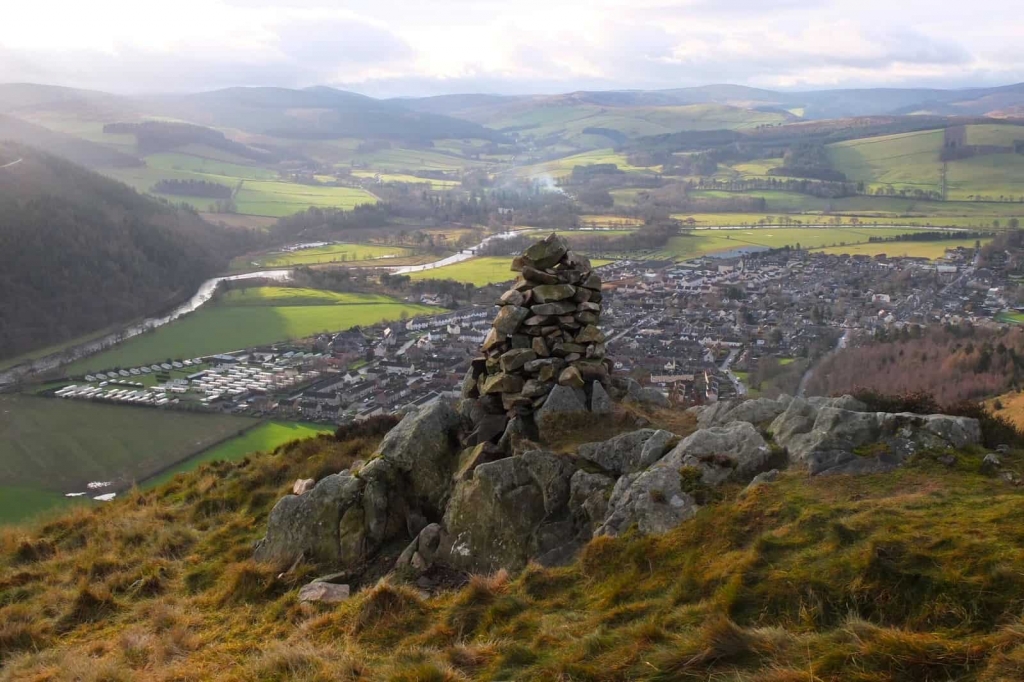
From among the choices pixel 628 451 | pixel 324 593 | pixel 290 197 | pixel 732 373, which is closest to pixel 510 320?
pixel 628 451

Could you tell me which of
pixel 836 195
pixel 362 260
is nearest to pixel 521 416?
pixel 362 260

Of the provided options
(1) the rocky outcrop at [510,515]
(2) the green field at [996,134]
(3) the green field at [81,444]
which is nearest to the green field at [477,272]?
(3) the green field at [81,444]

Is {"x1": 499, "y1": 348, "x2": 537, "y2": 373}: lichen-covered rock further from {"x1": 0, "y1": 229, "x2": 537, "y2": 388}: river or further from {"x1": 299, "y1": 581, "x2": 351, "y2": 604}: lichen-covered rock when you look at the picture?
{"x1": 0, "y1": 229, "x2": 537, "y2": 388}: river

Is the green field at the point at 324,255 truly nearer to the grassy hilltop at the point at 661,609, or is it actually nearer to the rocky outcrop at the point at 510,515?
the grassy hilltop at the point at 661,609

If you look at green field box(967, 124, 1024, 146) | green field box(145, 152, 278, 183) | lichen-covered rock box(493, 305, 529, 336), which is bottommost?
lichen-covered rock box(493, 305, 529, 336)

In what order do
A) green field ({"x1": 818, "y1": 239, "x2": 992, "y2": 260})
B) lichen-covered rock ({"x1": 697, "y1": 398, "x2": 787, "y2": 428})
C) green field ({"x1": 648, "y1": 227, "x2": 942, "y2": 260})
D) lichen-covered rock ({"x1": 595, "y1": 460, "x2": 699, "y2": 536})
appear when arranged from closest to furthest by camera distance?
1. lichen-covered rock ({"x1": 595, "y1": 460, "x2": 699, "y2": 536})
2. lichen-covered rock ({"x1": 697, "y1": 398, "x2": 787, "y2": 428})
3. green field ({"x1": 818, "y1": 239, "x2": 992, "y2": 260})
4. green field ({"x1": 648, "y1": 227, "x2": 942, "y2": 260})

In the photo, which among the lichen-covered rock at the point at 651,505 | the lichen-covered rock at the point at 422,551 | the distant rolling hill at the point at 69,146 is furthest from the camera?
the distant rolling hill at the point at 69,146

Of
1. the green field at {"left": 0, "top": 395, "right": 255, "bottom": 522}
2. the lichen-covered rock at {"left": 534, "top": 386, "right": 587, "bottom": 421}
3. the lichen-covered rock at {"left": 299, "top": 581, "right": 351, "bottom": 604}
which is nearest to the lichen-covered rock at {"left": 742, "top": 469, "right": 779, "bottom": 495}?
the lichen-covered rock at {"left": 534, "top": 386, "right": 587, "bottom": 421}
